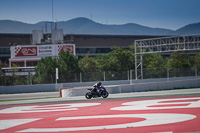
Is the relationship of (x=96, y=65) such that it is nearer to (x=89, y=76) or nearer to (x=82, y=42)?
(x=89, y=76)

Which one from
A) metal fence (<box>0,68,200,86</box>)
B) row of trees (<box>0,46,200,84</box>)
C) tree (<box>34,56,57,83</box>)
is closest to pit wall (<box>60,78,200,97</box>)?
metal fence (<box>0,68,200,86</box>)

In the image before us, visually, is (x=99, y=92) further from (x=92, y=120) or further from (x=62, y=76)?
(x=62, y=76)

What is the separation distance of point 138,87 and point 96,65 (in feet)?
107

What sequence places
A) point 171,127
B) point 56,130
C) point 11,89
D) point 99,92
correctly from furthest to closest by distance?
point 11,89, point 99,92, point 56,130, point 171,127

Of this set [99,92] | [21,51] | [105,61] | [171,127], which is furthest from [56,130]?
[21,51]

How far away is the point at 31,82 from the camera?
161 ft

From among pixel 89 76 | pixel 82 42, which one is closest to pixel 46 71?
pixel 89 76

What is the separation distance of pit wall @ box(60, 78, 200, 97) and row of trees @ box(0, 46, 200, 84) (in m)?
11.5

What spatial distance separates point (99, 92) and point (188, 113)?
1290 centimetres

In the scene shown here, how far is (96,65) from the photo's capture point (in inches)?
2751

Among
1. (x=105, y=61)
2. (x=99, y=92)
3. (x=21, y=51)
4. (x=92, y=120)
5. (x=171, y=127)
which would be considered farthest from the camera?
(x=21, y=51)

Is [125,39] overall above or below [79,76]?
above

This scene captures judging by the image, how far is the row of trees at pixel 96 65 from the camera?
49.0 meters

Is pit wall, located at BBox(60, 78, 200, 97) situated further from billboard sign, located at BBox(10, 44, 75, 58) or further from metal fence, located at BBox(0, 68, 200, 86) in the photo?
billboard sign, located at BBox(10, 44, 75, 58)
